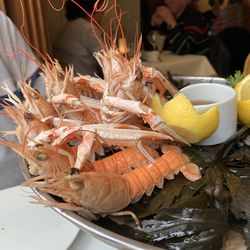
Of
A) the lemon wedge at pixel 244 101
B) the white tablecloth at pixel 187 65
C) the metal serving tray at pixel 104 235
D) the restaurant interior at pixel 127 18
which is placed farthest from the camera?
the white tablecloth at pixel 187 65

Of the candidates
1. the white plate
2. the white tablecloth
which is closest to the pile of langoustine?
the white plate

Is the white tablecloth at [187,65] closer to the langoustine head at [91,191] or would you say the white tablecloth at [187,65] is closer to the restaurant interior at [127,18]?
the restaurant interior at [127,18]

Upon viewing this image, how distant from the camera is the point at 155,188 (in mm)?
732

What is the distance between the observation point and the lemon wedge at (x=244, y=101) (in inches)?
34.4

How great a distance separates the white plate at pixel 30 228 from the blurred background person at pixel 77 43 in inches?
76.9

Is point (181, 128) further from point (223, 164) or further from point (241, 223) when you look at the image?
point (241, 223)

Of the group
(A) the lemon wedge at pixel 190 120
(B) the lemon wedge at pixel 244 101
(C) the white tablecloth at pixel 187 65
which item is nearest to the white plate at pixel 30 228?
(A) the lemon wedge at pixel 190 120

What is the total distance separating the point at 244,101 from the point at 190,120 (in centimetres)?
19

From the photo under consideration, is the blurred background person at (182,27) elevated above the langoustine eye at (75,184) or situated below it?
below

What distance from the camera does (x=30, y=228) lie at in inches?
31.3

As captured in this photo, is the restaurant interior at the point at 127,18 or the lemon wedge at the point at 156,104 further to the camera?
the restaurant interior at the point at 127,18

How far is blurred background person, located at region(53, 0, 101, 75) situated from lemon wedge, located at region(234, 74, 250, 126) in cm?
187

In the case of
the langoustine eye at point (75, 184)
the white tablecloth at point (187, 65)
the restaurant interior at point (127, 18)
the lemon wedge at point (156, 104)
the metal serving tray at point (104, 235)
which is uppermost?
the lemon wedge at point (156, 104)

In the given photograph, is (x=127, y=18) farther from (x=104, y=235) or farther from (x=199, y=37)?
(x=104, y=235)
